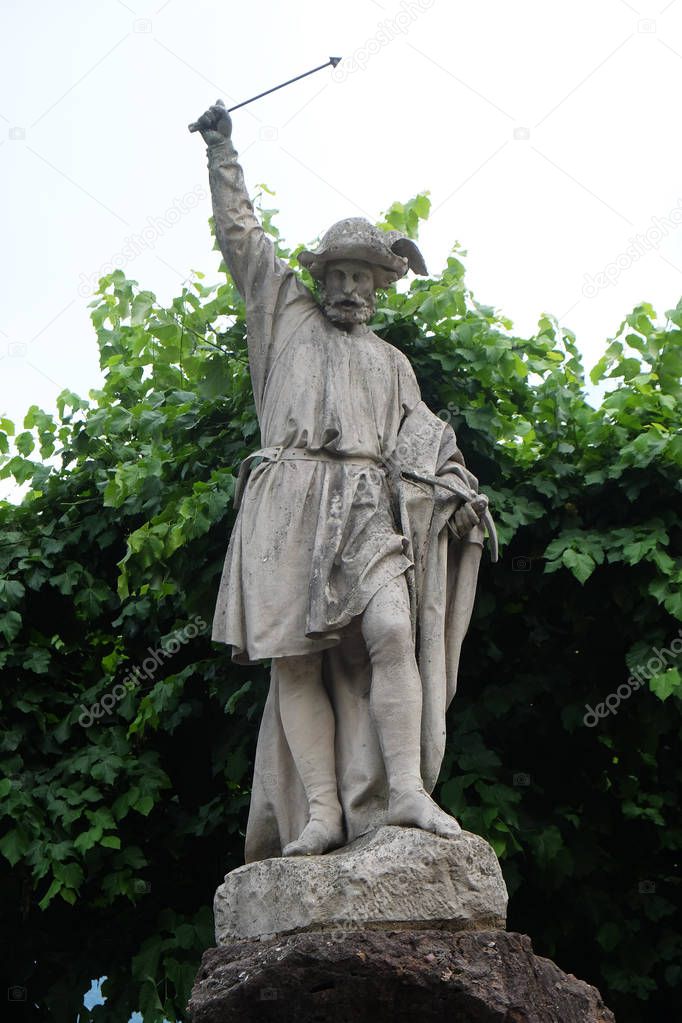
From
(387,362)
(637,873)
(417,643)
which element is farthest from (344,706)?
(637,873)

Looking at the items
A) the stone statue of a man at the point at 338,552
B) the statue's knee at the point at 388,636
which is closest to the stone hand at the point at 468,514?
the stone statue of a man at the point at 338,552

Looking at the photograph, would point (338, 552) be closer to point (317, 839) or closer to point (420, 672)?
point (420, 672)

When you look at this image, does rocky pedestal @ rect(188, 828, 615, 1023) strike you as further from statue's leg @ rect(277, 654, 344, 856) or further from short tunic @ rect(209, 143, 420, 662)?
short tunic @ rect(209, 143, 420, 662)

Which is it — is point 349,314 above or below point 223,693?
above

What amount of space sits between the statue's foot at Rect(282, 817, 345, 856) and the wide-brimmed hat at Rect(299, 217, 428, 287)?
2.48 meters

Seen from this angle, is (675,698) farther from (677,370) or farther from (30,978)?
(30,978)

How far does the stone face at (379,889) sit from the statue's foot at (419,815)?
49mm

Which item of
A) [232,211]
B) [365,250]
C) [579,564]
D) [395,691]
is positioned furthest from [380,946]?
[579,564]

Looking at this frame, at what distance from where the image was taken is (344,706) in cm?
700

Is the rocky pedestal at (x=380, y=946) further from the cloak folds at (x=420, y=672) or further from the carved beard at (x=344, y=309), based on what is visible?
the carved beard at (x=344, y=309)

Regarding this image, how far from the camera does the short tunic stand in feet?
22.5

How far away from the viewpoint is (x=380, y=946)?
19.2 feet

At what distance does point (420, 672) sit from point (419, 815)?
71 centimetres

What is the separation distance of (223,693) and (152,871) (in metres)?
1.57
